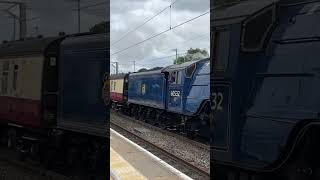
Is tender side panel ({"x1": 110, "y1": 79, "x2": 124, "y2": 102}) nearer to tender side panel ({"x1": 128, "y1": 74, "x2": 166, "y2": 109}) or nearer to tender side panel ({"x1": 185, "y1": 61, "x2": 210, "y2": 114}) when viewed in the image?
tender side panel ({"x1": 128, "y1": 74, "x2": 166, "y2": 109})

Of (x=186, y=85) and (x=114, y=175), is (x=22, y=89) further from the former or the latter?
(x=186, y=85)

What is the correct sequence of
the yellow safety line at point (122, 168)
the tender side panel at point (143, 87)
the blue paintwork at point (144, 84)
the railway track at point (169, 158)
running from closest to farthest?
the railway track at point (169, 158) → the yellow safety line at point (122, 168) → the blue paintwork at point (144, 84) → the tender side panel at point (143, 87)

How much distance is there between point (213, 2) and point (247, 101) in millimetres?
360

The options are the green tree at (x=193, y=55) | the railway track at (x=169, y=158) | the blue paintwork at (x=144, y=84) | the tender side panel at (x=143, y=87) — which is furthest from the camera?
the tender side panel at (x=143, y=87)

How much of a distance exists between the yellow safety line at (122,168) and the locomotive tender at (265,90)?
1.30 ft

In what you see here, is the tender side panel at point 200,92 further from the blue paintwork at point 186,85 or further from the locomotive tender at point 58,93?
the locomotive tender at point 58,93

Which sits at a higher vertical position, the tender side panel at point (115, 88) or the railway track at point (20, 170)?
the tender side panel at point (115, 88)

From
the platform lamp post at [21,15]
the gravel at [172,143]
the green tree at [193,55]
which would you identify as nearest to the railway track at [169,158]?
the gravel at [172,143]

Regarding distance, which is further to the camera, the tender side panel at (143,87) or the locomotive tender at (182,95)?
the tender side panel at (143,87)

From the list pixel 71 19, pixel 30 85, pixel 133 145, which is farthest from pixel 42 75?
pixel 133 145

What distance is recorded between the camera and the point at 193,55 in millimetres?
1465

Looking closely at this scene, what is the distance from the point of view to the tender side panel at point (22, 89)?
5.86 feet

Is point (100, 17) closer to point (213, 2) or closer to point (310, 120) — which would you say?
point (213, 2)

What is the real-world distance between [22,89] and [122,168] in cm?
57
